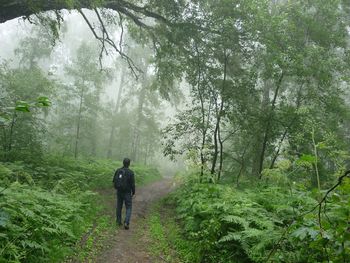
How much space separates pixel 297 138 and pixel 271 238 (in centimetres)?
707

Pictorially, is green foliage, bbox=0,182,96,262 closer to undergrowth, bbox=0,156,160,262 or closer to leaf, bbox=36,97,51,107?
undergrowth, bbox=0,156,160,262

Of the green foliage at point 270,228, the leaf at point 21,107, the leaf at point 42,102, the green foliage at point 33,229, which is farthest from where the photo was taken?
the green foliage at point 33,229

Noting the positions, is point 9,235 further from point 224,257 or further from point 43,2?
point 43,2

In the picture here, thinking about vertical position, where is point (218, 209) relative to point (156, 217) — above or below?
above

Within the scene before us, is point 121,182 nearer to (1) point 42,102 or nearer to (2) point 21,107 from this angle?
(1) point 42,102

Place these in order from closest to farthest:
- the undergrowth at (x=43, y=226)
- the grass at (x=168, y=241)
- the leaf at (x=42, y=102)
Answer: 1. the leaf at (x=42, y=102)
2. the undergrowth at (x=43, y=226)
3. the grass at (x=168, y=241)

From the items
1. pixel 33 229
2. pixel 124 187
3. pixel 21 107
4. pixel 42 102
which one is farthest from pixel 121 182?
pixel 21 107

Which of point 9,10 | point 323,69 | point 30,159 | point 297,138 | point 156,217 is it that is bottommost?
point 156,217

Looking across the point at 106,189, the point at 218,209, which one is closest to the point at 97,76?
the point at 106,189

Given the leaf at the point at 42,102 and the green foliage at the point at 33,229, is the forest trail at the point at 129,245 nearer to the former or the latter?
the green foliage at the point at 33,229

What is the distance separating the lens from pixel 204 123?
46.1 ft

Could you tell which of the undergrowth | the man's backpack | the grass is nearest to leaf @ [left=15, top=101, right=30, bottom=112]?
the undergrowth

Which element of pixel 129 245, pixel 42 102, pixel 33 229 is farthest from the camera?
pixel 129 245

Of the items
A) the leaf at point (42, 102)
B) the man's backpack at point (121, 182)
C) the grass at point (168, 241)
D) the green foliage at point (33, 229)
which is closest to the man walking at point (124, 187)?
the man's backpack at point (121, 182)
